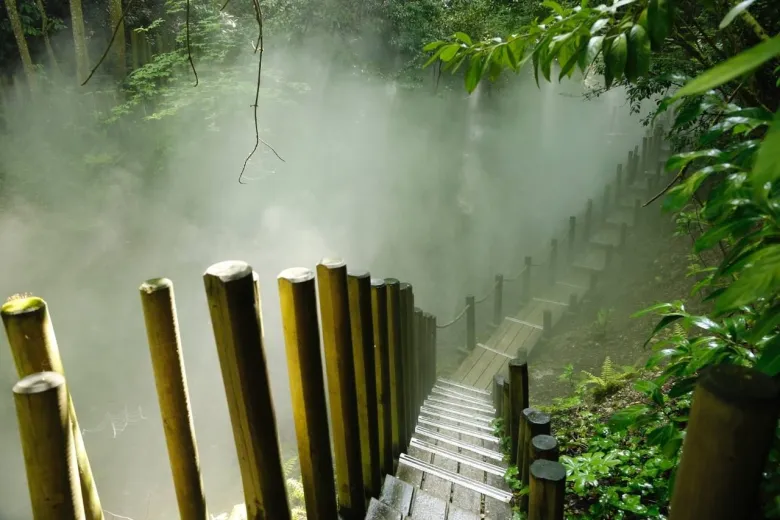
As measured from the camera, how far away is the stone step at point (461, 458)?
3064mm

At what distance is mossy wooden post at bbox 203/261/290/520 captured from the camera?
1318mm

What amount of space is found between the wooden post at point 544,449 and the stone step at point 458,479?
781 mm

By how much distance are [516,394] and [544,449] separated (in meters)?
1.13

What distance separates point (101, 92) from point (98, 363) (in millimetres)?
7335

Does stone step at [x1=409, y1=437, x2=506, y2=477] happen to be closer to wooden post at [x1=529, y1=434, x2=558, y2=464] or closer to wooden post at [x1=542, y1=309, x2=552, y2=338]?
wooden post at [x1=529, y1=434, x2=558, y2=464]

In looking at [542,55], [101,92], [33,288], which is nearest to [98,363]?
[33,288]

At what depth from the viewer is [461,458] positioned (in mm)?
3178

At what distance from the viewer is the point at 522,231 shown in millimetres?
19984

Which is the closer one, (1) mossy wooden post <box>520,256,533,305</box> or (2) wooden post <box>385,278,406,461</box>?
(2) wooden post <box>385,278,406,461</box>

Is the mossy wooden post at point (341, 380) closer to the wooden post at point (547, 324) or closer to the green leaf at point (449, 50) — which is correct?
the green leaf at point (449, 50)

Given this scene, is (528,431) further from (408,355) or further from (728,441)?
(728,441)

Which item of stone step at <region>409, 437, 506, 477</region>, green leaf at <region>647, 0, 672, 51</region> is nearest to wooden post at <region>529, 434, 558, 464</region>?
stone step at <region>409, 437, 506, 477</region>

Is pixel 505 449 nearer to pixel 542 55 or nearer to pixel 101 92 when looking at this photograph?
pixel 542 55

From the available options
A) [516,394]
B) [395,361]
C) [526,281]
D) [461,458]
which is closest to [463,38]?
[395,361]
